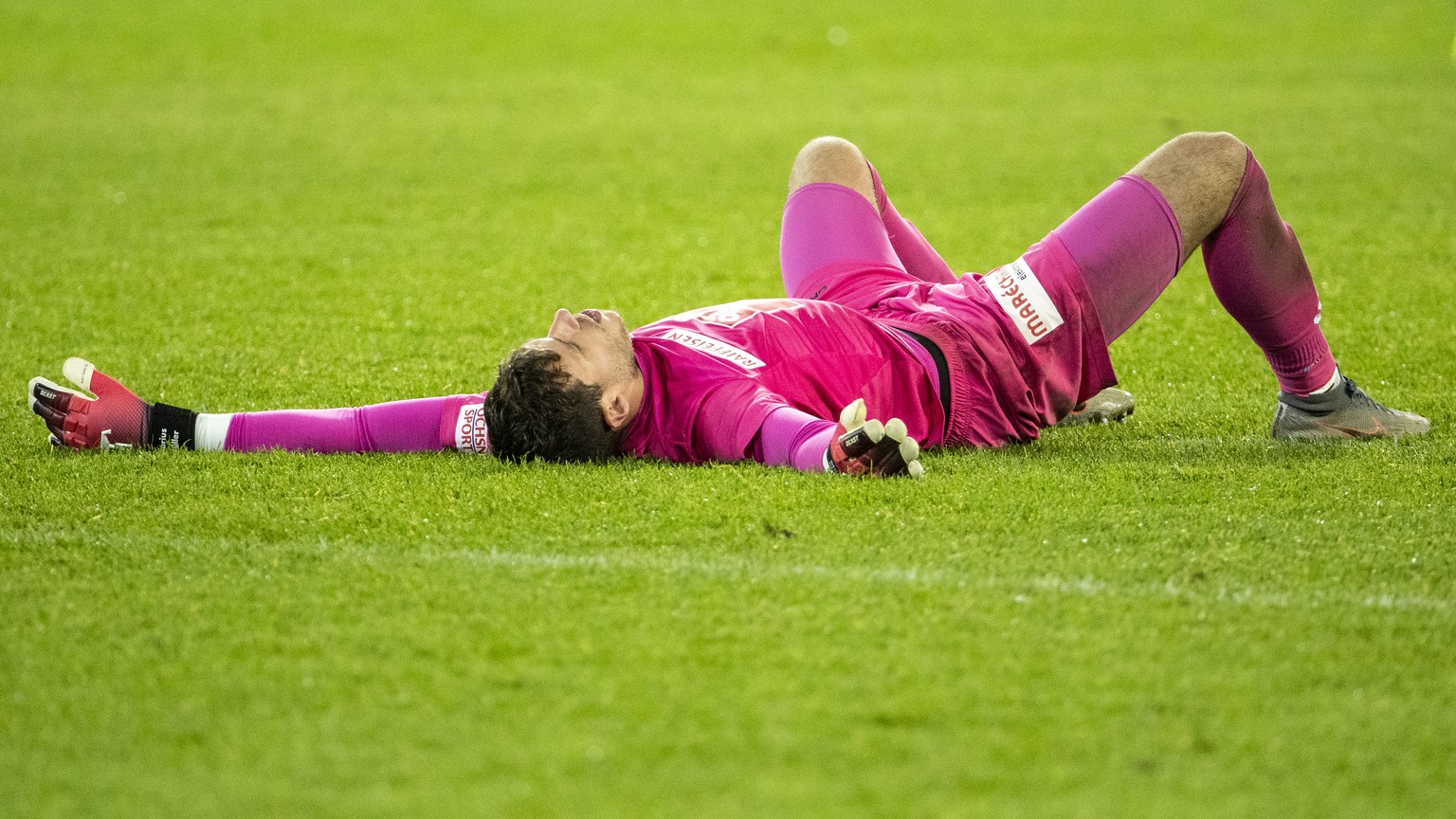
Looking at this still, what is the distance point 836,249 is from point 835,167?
285 millimetres

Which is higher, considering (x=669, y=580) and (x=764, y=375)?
(x=764, y=375)

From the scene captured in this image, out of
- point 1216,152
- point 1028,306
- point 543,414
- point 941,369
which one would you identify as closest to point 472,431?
point 543,414

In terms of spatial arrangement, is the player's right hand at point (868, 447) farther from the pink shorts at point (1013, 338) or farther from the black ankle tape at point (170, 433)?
the black ankle tape at point (170, 433)

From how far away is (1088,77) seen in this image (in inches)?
535

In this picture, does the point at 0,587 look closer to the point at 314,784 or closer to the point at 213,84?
the point at 314,784

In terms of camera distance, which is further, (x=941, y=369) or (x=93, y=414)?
(x=93, y=414)

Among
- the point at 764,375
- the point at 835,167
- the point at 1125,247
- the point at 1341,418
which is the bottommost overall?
the point at 1341,418

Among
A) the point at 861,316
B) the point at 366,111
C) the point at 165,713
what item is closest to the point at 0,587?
the point at 165,713

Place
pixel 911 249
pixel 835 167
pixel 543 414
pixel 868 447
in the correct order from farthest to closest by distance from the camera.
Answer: pixel 911 249
pixel 835 167
pixel 543 414
pixel 868 447

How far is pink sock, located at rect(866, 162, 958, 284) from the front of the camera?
466 centimetres

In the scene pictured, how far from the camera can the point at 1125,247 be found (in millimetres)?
3898

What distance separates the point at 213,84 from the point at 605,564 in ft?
37.7

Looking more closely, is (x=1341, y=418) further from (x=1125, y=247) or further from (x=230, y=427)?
(x=230, y=427)

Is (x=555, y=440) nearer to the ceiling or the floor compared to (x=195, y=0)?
nearer to the floor
